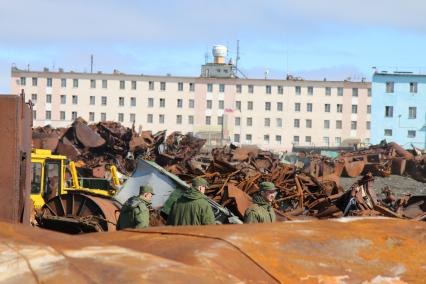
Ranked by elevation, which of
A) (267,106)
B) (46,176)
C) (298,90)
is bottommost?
(46,176)

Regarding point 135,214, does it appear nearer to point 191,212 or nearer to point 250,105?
point 191,212

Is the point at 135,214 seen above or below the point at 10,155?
below

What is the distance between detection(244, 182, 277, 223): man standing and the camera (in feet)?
22.7

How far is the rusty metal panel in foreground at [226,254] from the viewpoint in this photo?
8.91 ft

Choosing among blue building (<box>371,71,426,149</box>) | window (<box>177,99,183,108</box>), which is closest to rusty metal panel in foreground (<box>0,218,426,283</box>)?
blue building (<box>371,71,426,149</box>)

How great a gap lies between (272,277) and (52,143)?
2187 cm

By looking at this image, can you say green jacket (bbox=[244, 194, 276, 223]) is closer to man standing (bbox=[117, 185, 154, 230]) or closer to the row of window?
man standing (bbox=[117, 185, 154, 230])

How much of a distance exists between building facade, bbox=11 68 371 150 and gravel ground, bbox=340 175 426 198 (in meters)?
59.5

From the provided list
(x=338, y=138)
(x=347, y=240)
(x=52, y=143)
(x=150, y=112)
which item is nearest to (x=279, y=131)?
(x=338, y=138)

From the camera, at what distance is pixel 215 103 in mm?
89000

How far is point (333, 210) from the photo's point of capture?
41.0 feet

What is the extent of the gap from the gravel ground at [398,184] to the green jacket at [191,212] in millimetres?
18777

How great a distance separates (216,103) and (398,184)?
62806 mm

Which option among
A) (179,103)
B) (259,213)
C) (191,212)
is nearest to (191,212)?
(191,212)
